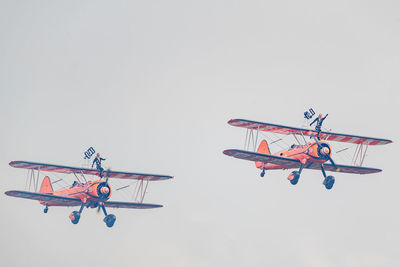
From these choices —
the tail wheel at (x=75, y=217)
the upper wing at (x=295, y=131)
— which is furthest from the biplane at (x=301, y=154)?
the tail wheel at (x=75, y=217)

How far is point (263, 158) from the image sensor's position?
55094 mm

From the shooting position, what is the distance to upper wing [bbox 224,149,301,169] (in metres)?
53.6

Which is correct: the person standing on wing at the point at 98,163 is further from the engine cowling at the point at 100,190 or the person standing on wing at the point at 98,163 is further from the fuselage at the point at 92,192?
the engine cowling at the point at 100,190

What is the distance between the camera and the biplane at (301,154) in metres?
54.9

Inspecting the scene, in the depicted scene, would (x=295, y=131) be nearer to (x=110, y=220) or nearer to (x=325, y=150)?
(x=325, y=150)

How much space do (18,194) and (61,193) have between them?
4798 mm

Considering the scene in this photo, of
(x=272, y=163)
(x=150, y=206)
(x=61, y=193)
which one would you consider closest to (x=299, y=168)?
(x=272, y=163)

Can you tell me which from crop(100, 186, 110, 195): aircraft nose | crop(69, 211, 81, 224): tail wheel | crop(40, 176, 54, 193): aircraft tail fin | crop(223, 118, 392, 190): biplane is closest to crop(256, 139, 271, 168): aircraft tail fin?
crop(223, 118, 392, 190): biplane

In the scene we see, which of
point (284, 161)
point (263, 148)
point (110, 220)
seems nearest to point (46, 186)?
point (110, 220)

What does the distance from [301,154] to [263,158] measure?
2791 millimetres

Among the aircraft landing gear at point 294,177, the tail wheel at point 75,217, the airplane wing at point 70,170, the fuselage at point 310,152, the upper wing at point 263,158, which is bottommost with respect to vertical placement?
the tail wheel at point 75,217

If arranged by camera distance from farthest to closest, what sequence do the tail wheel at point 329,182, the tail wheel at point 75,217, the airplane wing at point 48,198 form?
the tail wheel at point 75,217
the airplane wing at point 48,198
the tail wheel at point 329,182

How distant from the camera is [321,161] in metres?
55.3

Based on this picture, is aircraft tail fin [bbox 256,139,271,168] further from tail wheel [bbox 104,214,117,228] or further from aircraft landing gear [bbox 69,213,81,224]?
aircraft landing gear [bbox 69,213,81,224]
